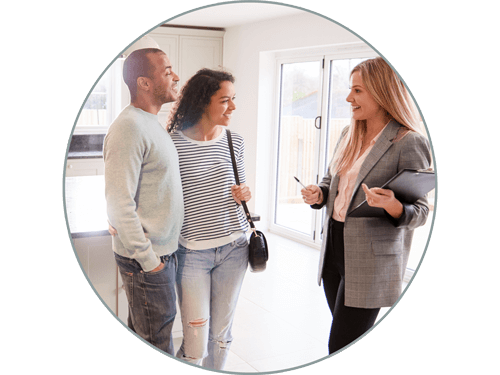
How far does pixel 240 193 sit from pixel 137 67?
445 mm

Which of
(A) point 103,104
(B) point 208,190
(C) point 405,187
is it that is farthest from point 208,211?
(C) point 405,187

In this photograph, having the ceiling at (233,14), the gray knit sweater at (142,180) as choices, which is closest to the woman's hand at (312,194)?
the gray knit sweater at (142,180)

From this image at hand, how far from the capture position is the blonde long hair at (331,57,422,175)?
63.6 inches

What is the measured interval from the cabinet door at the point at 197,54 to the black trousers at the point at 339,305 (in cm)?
57

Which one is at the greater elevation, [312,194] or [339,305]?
[312,194]

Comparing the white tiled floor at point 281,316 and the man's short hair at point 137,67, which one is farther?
the white tiled floor at point 281,316

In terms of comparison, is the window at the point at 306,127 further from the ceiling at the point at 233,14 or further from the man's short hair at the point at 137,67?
the man's short hair at the point at 137,67

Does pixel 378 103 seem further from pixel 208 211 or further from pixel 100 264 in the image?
pixel 100 264

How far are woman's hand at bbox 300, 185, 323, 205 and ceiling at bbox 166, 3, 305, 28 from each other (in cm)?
50

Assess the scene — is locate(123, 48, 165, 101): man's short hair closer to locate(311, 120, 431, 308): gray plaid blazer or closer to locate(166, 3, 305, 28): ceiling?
locate(166, 3, 305, 28): ceiling

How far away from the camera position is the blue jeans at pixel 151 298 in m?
1.59

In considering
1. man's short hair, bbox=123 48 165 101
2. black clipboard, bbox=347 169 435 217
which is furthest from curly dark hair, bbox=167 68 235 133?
black clipboard, bbox=347 169 435 217

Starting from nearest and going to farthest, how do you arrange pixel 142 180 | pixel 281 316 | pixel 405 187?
pixel 142 180 → pixel 405 187 → pixel 281 316

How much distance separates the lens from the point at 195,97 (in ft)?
5.08
